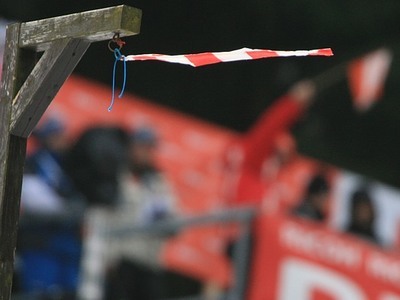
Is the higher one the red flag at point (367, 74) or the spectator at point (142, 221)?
the red flag at point (367, 74)

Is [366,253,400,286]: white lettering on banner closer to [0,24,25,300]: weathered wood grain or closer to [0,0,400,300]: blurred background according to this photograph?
[0,0,400,300]: blurred background

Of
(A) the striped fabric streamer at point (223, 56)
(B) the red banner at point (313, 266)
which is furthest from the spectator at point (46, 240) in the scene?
(A) the striped fabric streamer at point (223, 56)

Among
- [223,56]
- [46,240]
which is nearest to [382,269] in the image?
[46,240]

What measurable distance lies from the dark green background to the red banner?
427 cm

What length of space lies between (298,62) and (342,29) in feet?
3.24

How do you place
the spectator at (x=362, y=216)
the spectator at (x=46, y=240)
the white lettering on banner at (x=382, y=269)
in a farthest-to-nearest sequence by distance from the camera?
the spectator at (x=362, y=216), the white lettering on banner at (x=382, y=269), the spectator at (x=46, y=240)

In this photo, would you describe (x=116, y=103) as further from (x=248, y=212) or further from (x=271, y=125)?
(x=248, y=212)

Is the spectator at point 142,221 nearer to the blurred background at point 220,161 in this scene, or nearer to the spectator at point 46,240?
the blurred background at point 220,161

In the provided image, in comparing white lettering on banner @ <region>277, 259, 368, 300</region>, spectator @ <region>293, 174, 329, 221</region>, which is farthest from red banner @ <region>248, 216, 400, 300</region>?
spectator @ <region>293, 174, 329, 221</region>

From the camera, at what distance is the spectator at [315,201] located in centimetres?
1390

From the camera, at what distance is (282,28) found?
1639 cm

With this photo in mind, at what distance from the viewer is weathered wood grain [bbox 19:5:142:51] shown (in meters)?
3.64

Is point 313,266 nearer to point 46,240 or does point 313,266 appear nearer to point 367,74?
point 46,240

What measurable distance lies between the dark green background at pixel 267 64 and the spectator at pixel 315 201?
177 centimetres
